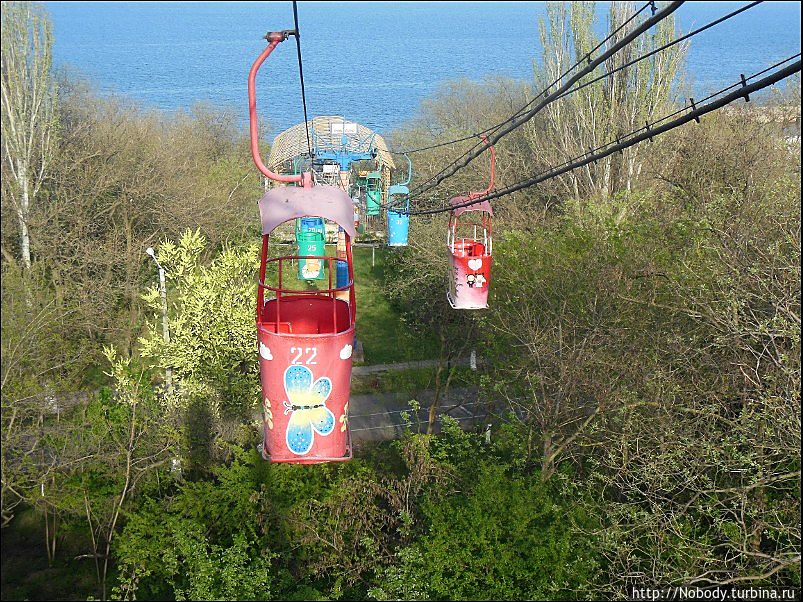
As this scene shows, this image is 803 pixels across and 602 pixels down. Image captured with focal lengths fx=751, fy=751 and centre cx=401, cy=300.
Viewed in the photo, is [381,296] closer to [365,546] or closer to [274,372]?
[365,546]

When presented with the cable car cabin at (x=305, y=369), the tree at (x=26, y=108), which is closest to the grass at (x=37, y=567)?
the tree at (x=26, y=108)

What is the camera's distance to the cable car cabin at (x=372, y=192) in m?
23.8

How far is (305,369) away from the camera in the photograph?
6535 millimetres

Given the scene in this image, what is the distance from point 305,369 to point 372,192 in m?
18.7

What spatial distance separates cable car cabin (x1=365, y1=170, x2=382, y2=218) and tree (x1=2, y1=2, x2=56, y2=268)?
32.0 ft

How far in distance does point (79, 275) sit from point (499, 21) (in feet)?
49.9

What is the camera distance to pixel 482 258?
11453 mm

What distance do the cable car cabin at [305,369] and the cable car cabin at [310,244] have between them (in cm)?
999

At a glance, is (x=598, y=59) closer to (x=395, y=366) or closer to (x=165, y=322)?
(x=165, y=322)

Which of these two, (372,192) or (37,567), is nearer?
(37,567)

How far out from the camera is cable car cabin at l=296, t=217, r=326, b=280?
56.6 ft

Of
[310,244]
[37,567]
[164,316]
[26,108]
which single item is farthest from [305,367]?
[310,244]

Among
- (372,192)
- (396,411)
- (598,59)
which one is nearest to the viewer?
(598,59)

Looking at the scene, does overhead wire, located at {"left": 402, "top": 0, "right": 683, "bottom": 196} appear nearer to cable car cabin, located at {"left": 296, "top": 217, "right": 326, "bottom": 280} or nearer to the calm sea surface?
the calm sea surface
